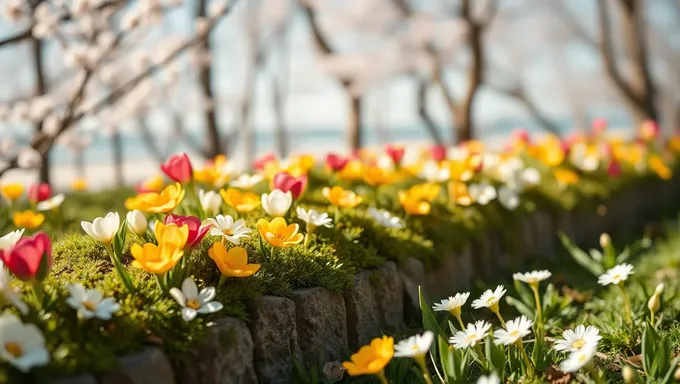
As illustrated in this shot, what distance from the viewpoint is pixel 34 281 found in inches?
63.5

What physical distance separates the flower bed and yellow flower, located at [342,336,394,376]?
0.37 m

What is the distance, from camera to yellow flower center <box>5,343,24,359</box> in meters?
1.43

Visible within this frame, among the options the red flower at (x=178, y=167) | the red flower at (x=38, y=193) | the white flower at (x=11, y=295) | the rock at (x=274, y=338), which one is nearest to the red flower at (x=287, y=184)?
the red flower at (x=178, y=167)

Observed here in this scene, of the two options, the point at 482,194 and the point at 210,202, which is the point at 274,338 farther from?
the point at 482,194

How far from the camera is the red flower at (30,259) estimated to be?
157cm

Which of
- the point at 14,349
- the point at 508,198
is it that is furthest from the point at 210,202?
the point at 508,198

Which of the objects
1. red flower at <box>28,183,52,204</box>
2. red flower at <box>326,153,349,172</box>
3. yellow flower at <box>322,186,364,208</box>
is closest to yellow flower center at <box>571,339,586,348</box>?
yellow flower at <box>322,186,364,208</box>

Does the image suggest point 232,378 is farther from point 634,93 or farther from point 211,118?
point 634,93

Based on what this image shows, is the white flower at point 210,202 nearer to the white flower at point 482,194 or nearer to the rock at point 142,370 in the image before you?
the rock at point 142,370

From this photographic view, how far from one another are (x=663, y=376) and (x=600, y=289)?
146cm

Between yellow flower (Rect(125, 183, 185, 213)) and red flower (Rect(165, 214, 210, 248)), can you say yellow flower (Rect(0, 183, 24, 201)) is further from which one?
red flower (Rect(165, 214, 210, 248))

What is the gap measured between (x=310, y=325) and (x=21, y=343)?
0.90 m

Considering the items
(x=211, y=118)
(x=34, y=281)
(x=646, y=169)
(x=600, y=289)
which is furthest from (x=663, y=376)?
(x=211, y=118)

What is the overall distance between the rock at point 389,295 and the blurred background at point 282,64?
2.45 meters
